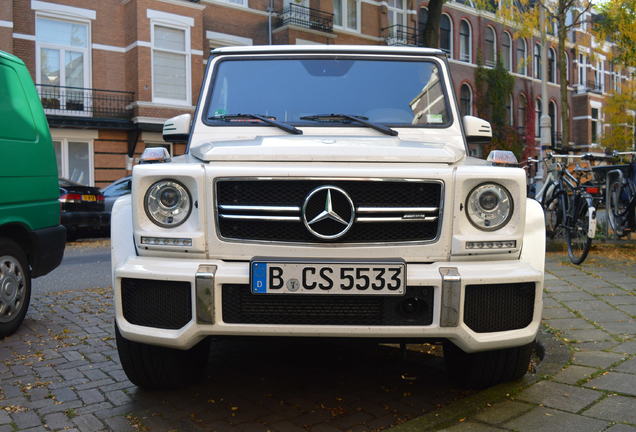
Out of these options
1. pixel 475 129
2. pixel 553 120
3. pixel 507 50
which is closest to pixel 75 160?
pixel 475 129

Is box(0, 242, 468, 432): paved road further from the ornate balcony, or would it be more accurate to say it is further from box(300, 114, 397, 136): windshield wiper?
the ornate balcony

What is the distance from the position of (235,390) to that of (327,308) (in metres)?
0.99

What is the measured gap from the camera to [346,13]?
3036 cm

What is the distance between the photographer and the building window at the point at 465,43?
3769 centimetres

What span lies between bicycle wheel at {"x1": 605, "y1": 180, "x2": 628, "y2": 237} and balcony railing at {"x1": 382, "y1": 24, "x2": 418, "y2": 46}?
76.5 ft

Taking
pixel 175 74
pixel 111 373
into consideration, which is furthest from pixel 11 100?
pixel 175 74

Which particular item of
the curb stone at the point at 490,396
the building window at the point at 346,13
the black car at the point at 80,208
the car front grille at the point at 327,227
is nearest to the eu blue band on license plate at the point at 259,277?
the car front grille at the point at 327,227

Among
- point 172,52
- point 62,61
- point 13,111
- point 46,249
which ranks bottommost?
point 46,249

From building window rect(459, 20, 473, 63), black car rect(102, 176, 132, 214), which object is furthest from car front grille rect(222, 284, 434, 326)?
building window rect(459, 20, 473, 63)

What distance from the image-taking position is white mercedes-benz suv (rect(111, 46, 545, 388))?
3.00 m

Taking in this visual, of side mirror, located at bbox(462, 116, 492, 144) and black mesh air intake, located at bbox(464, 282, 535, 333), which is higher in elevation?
side mirror, located at bbox(462, 116, 492, 144)

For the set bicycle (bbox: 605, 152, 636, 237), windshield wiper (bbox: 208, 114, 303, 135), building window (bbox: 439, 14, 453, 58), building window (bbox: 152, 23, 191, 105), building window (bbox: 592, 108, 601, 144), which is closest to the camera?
windshield wiper (bbox: 208, 114, 303, 135)

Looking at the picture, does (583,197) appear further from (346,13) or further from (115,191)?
(346,13)

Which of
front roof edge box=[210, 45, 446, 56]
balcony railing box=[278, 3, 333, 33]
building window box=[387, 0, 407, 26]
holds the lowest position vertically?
front roof edge box=[210, 45, 446, 56]
